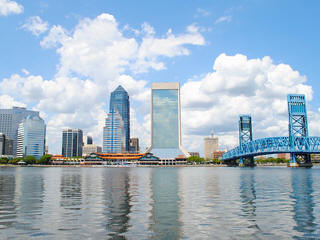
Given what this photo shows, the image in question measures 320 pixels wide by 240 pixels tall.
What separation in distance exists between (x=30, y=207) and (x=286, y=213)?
24.7 meters

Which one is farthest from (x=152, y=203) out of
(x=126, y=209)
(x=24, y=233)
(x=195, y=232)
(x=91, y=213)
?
(x=24, y=233)

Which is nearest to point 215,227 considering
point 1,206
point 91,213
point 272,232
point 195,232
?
point 195,232

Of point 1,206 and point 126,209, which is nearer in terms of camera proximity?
point 126,209

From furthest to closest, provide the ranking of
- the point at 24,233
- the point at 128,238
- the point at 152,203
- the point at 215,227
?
1. the point at 152,203
2. the point at 215,227
3. the point at 24,233
4. the point at 128,238

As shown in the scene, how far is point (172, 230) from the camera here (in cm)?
2158

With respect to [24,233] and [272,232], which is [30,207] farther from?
[272,232]

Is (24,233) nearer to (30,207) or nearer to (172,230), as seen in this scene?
(172,230)

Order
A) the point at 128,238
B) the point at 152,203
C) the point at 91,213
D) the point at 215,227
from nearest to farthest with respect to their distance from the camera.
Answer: the point at 128,238, the point at 215,227, the point at 91,213, the point at 152,203

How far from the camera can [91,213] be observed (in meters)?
28.1

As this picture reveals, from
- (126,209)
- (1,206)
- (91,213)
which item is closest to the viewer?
(91,213)

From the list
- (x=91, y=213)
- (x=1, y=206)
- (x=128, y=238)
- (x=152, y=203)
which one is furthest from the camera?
(x=152, y=203)

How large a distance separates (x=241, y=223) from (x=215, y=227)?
8.72 ft

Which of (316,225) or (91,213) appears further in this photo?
(91,213)

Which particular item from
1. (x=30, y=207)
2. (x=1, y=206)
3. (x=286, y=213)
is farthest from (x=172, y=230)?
(x=1, y=206)
